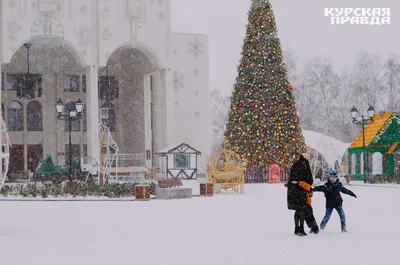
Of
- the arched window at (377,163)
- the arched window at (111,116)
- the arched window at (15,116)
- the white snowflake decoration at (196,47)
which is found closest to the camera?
the arched window at (377,163)

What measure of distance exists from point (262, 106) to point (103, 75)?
18837 millimetres

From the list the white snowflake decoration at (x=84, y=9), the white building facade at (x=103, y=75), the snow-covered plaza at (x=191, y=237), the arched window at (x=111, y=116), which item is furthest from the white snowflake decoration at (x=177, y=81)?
the snow-covered plaza at (x=191, y=237)

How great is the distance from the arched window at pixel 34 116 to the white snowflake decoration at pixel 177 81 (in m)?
10.8

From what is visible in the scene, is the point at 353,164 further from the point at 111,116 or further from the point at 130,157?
the point at 111,116

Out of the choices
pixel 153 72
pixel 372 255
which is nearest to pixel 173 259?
pixel 372 255

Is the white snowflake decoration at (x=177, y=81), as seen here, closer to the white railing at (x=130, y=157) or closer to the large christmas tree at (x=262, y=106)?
the white railing at (x=130, y=157)

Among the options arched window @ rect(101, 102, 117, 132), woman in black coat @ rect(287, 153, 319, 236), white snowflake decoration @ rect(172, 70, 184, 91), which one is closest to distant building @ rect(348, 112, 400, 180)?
white snowflake decoration @ rect(172, 70, 184, 91)

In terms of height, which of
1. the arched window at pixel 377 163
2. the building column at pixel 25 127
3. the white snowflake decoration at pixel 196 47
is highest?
the white snowflake decoration at pixel 196 47

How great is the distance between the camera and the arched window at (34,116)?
53.6m

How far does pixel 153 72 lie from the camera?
51.8 meters

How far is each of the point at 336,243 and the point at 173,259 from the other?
282 cm

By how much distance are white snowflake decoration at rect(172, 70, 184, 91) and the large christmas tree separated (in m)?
11.0

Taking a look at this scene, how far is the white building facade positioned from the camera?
46125mm

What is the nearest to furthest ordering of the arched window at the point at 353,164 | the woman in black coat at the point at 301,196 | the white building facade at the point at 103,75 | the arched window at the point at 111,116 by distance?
the woman in black coat at the point at 301,196
the arched window at the point at 353,164
the white building facade at the point at 103,75
the arched window at the point at 111,116
